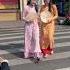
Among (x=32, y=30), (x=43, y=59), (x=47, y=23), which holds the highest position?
(x=47, y=23)

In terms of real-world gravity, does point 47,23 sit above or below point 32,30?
above

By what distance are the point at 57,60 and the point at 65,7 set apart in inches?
908

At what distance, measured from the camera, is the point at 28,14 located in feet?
32.6

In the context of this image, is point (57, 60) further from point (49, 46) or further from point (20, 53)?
point (20, 53)

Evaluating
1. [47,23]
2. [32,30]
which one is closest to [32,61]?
[32,30]

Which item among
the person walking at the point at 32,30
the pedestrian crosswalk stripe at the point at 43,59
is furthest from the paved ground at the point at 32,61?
the person walking at the point at 32,30

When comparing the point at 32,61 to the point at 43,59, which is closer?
the point at 32,61

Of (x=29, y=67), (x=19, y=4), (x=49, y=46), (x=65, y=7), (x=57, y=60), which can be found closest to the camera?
(x=29, y=67)

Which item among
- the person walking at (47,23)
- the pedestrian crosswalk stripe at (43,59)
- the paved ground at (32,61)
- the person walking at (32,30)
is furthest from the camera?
the person walking at (47,23)

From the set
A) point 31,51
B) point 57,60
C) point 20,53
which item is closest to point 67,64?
point 57,60

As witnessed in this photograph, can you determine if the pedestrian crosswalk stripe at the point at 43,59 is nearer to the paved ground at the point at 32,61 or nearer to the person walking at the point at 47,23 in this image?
the paved ground at the point at 32,61

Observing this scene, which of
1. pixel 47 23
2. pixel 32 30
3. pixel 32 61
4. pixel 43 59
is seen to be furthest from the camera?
pixel 47 23

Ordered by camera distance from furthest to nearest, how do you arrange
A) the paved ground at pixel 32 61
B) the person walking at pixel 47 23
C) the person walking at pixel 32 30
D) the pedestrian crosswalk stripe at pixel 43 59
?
the person walking at pixel 47 23 < the person walking at pixel 32 30 < the pedestrian crosswalk stripe at pixel 43 59 < the paved ground at pixel 32 61

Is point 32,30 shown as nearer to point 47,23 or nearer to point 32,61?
point 47,23
